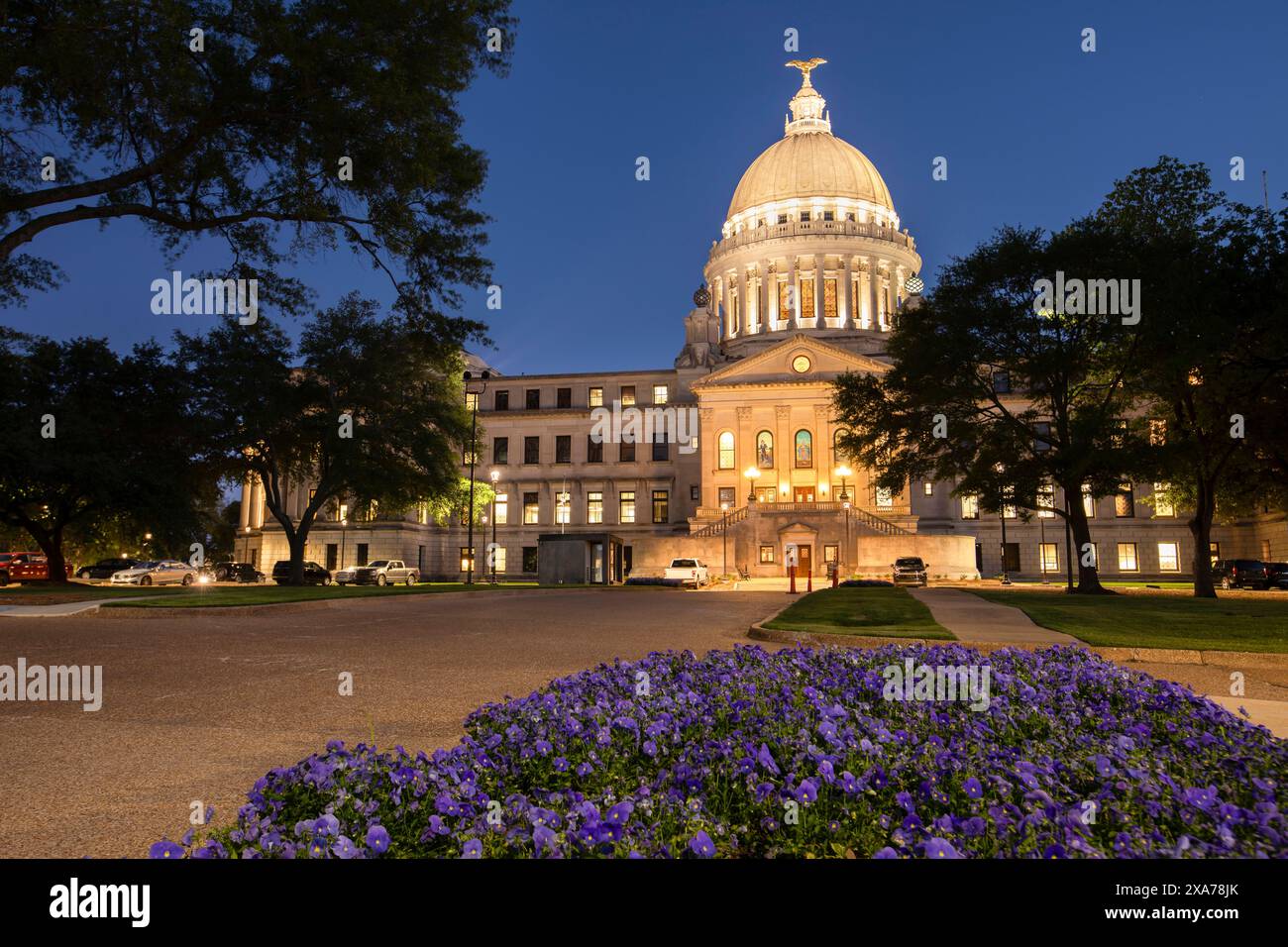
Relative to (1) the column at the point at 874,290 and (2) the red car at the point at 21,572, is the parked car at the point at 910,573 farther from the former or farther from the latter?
(2) the red car at the point at 21,572

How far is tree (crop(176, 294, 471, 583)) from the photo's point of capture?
4003 cm

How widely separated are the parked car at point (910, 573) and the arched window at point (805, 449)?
2339 cm

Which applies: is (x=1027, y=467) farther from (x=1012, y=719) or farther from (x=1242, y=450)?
(x=1012, y=719)

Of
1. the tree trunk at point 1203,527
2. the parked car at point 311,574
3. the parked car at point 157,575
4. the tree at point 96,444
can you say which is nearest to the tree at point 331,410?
the tree at point 96,444

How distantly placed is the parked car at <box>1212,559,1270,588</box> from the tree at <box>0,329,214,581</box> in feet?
173

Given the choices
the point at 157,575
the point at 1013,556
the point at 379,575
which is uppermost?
the point at 157,575

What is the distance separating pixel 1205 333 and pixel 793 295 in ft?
228

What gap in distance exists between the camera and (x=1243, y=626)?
631 inches

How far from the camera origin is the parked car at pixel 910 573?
49281mm

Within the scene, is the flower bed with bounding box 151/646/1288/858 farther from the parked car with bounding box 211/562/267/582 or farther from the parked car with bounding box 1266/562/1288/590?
the parked car with bounding box 211/562/267/582

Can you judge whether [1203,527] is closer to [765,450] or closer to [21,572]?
[765,450]

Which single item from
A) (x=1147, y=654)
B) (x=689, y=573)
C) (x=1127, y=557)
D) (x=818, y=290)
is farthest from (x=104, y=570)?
(x=1127, y=557)

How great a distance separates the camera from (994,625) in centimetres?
1620
